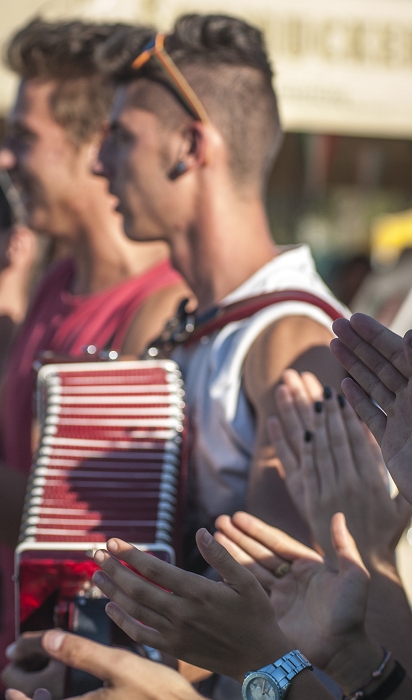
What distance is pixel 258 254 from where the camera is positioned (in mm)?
2074

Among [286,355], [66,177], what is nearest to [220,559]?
[286,355]

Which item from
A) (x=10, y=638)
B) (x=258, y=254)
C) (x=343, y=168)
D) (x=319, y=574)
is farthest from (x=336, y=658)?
(x=343, y=168)

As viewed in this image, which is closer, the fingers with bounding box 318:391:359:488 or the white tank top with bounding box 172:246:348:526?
the fingers with bounding box 318:391:359:488

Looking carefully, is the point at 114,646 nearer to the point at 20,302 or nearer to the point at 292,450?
the point at 292,450

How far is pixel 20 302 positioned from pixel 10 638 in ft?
4.95

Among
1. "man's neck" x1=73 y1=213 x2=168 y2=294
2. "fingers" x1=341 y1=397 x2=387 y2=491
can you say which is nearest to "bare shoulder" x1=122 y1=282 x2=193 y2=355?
"man's neck" x1=73 y1=213 x2=168 y2=294

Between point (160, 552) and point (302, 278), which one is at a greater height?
point (302, 278)

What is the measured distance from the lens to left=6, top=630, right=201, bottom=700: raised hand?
1.31 m

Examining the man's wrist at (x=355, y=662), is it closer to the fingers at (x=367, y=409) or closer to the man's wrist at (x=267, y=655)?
the man's wrist at (x=267, y=655)

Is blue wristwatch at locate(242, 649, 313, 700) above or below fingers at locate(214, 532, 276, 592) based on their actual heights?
above

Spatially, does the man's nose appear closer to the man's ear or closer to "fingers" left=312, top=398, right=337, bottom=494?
the man's ear

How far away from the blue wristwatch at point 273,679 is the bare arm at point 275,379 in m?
0.47

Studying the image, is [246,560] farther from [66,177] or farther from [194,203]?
[66,177]

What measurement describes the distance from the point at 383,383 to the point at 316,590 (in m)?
0.44
